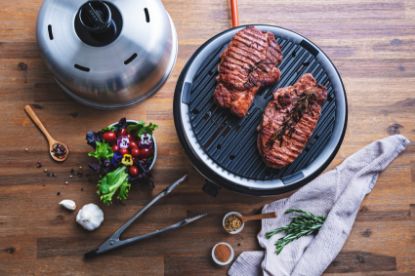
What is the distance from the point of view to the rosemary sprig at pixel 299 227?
3.10 m

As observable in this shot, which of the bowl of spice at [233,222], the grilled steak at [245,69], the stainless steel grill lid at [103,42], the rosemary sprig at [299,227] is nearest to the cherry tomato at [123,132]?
the stainless steel grill lid at [103,42]

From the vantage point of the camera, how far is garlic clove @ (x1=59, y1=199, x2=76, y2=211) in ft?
10.2

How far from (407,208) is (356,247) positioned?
A: 1.35ft

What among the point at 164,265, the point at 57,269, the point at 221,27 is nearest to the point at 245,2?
the point at 221,27

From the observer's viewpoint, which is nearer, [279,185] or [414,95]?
[279,185]

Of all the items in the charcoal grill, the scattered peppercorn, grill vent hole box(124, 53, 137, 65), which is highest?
grill vent hole box(124, 53, 137, 65)

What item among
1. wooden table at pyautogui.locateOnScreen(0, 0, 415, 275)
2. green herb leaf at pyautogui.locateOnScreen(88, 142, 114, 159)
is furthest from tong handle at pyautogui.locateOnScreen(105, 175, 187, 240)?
green herb leaf at pyautogui.locateOnScreen(88, 142, 114, 159)

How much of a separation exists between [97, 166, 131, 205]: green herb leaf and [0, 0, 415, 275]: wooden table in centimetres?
19

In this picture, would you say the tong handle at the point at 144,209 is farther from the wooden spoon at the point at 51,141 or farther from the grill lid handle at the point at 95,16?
the grill lid handle at the point at 95,16

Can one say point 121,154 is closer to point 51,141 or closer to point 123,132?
point 123,132

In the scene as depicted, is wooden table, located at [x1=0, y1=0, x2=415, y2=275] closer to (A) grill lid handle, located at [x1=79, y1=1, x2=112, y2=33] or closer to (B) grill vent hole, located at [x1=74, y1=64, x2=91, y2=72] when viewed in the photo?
Result: (B) grill vent hole, located at [x1=74, y1=64, x2=91, y2=72]

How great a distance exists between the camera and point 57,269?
3.13m

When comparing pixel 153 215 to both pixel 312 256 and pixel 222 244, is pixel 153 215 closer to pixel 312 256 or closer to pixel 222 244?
pixel 222 244

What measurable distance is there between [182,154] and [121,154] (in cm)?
41
